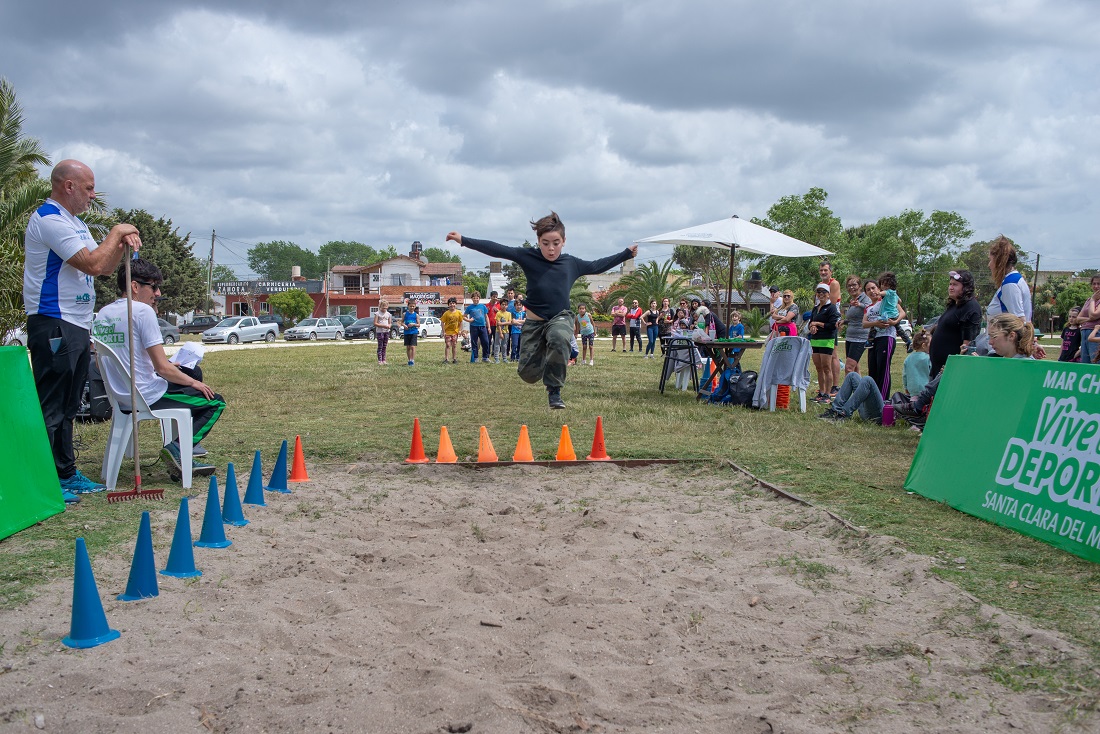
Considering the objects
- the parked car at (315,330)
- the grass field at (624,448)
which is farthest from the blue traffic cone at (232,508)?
the parked car at (315,330)

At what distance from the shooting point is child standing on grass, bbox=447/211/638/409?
8578mm

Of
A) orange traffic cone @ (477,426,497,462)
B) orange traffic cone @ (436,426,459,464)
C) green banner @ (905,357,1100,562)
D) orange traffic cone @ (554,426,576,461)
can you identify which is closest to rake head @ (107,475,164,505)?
orange traffic cone @ (436,426,459,464)

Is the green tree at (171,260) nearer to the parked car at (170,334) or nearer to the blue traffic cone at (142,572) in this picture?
the parked car at (170,334)

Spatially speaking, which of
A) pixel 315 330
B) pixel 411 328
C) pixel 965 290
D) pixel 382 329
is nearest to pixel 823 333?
pixel 965 290

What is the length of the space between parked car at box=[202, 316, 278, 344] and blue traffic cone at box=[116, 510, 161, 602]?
43631 mm

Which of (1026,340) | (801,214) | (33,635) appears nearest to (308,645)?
(33,635)

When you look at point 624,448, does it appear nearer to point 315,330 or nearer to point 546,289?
point 546,289

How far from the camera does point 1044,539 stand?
469 centimetres

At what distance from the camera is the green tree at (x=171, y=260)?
54344 mm

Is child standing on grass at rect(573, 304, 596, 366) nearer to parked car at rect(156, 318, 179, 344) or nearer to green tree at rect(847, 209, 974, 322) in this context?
parked car at rect(156, 318, 179, 344)

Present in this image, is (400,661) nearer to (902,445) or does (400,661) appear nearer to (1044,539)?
(1044,539)

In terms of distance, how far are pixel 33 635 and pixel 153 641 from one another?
1.66 feet

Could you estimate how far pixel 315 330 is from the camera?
50.8 meters

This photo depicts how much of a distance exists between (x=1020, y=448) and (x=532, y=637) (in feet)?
11.9
